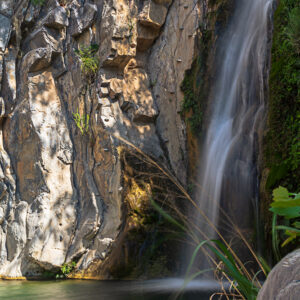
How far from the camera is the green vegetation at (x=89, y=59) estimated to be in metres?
7.51

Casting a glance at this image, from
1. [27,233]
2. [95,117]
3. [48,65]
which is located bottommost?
[27,233]

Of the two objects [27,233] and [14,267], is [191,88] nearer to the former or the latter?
[27,233]

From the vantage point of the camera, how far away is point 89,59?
748 centimetres

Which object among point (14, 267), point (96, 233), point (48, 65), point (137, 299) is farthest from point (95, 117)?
point (137, 299)

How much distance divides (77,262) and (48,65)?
419 cm

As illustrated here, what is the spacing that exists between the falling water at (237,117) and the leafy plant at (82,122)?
2.49 meters

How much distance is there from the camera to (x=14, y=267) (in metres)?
6.92

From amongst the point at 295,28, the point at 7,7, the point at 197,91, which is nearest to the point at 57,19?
the point at 7,7

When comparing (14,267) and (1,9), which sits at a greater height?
(1,9)

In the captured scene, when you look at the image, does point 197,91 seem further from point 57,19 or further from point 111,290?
point 111,290

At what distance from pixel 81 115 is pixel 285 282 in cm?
680

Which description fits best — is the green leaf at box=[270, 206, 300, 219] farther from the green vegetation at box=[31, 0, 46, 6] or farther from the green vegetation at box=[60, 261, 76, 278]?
the green vegetation at box=[31, 0, 46, 6]

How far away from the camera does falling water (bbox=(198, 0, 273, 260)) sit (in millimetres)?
4922

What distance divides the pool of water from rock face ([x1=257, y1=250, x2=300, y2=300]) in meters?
2.74
